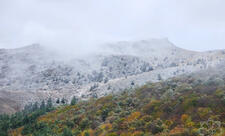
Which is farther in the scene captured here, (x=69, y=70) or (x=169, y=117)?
(x=69, y=70)

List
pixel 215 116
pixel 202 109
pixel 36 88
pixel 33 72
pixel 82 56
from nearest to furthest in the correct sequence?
pixel 215 116
pixel 202 109
pixel 36 88
pixel 33 72
pixel 82 56

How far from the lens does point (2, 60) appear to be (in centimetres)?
19200

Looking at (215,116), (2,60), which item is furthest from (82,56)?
(215,116)

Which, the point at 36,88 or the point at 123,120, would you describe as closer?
the point at 123,120

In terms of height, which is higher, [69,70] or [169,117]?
[169,117]

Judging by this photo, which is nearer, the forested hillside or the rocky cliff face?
the forested hillside

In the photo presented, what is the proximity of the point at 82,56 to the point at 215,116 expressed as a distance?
17680 cm

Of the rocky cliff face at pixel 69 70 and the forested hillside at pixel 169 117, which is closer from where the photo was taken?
the forested hillside at pixel 169 117

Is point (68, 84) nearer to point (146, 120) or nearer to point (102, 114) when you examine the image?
point (102, 114)

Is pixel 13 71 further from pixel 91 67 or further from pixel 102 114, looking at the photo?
pixel 102 114

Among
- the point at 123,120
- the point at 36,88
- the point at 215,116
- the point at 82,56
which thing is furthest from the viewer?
the point at 82,56

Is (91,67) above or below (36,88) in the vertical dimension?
above

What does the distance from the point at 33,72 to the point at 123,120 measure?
158 meters

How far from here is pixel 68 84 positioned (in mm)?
144500
